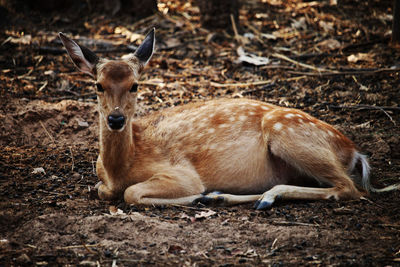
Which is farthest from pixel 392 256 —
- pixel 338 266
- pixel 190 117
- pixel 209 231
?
pixel 190 117

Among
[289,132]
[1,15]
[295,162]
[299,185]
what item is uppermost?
[1,15]

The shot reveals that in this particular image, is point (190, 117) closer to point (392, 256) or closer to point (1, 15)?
point (392, 256)

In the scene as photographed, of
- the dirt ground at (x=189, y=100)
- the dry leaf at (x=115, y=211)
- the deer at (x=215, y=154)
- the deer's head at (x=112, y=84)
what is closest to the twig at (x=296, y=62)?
the dirt ground at (x=189, y=100)

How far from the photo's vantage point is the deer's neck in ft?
16.3

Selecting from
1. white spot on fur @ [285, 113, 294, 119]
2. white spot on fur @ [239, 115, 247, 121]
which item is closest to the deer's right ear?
white spot on fur @ [239, 115, 247, 121]

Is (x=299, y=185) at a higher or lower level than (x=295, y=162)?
lower

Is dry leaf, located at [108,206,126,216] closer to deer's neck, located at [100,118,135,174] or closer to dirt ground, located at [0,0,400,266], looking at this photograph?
dirt ground, located at [0,0,400,266]

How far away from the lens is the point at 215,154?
5316 mm

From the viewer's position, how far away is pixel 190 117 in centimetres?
564

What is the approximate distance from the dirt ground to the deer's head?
0.97 m

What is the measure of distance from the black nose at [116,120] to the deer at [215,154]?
0.16 metres

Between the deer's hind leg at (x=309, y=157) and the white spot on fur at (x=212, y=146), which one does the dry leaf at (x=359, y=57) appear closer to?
the deer's hind leg at (x=309, y=157)

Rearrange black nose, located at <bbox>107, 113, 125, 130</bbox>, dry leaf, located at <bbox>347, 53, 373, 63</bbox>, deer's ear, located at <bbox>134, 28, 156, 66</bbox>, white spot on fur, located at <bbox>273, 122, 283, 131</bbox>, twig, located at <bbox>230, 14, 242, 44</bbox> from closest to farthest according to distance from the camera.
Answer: black nose, located at <bbox>107, 113, 125, 130</bbox>, white spot on fur, located at <bbox>273, 122, 283, 131</bbox>, deer's ear, located at <bbox>134, 28, 156, 66</bbox>, dry leaf, located at <bbox>347, 53, 373, 63</bbox>, twig, located at <bbox>230, 14, 242, 44</bbox>

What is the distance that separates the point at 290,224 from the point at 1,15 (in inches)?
362
